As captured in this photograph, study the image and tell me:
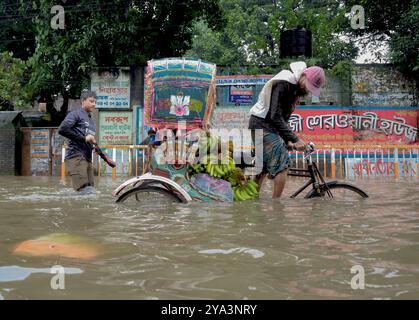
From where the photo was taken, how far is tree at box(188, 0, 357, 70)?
20.7 metres

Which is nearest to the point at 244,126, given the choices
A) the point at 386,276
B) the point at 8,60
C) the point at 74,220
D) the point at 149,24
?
the point at 149,24

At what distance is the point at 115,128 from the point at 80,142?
11.2 m

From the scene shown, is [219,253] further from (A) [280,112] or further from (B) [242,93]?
(B) [242,93]

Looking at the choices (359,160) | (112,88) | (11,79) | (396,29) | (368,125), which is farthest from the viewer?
(11,79)

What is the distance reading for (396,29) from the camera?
679 inches

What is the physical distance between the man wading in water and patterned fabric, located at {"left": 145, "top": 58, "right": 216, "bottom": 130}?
797 millimetres

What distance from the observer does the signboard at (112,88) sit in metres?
17.9

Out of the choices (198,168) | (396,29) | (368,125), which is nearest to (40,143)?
(368,125)

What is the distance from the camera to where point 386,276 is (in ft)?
8.18

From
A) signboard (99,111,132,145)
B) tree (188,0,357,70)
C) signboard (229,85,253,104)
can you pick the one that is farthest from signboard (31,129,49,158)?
tree (188,0,357,70)

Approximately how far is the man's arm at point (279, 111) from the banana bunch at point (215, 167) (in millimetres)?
820

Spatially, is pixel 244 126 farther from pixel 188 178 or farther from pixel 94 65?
pixel 188 178

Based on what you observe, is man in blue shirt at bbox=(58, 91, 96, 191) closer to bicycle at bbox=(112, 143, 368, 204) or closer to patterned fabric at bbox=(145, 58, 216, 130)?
bicycle at bbox=(112, 143, 368, 204)
